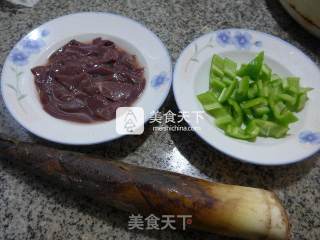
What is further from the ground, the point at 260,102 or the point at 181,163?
the point at 260,102

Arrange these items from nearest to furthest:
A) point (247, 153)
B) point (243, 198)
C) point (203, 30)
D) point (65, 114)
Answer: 1. point (243, 198)
2. point (247, 153)
3. point (65, 114)
4. point (203, 30)

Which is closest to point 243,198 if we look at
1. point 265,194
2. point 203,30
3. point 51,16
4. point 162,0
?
point 265,194

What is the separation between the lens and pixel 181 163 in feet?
3.53

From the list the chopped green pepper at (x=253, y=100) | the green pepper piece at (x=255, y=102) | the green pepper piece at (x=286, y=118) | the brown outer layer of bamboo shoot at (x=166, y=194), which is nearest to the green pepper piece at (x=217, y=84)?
the chopped green pepper at (x=253, y=100)

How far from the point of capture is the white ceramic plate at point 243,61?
97cm

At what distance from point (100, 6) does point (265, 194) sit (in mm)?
1071

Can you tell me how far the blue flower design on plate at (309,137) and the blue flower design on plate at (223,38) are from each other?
0.42 metres

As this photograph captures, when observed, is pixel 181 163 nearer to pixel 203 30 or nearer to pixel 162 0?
pixel 203 30

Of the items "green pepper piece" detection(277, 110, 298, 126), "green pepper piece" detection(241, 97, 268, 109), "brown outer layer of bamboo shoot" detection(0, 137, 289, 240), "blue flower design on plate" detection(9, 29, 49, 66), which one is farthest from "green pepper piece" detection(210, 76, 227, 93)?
"blue flower design on plate" detection(9, 29, 49, 66)

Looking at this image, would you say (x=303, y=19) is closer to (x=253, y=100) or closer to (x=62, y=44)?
(x=253, y=100)

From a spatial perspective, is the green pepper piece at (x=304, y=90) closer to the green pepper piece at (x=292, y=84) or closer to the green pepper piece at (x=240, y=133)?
the green pepper piece at (x=292, y=84)

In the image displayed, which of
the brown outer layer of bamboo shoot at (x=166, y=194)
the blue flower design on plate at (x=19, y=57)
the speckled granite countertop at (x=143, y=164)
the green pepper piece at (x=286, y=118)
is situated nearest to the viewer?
the brown outer layer of bamboo shoot at (x=166, y=194)

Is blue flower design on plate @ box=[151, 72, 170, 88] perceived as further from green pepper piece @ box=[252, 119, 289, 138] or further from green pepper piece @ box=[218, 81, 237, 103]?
green pepper piece @ box=[252, 119, 289, 138]

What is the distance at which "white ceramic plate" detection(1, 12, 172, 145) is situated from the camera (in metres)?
1.00
